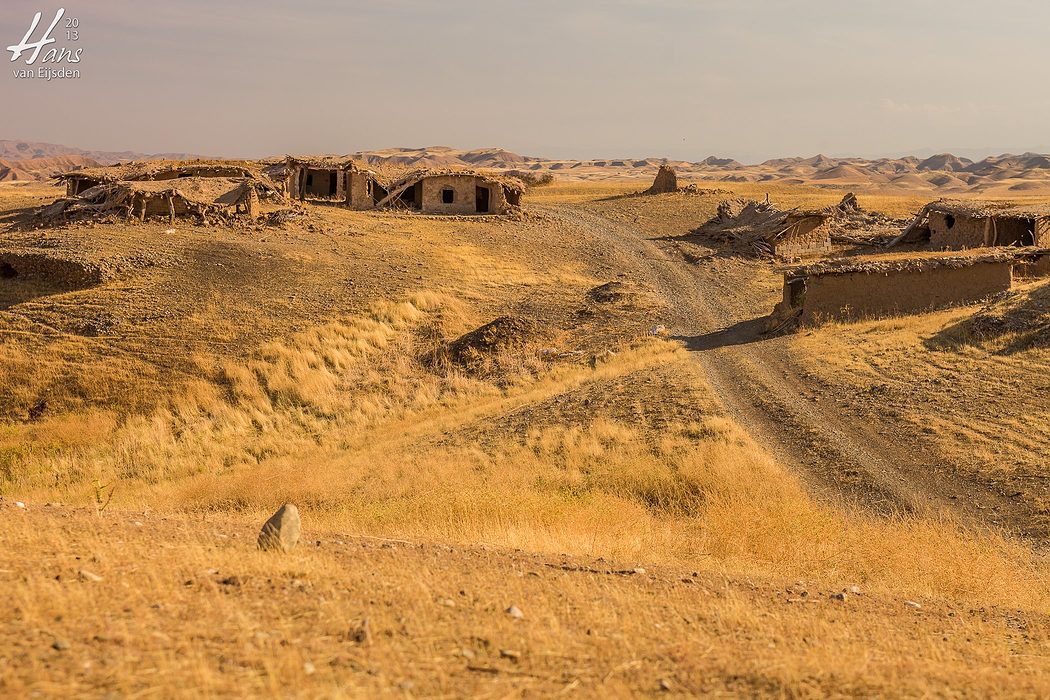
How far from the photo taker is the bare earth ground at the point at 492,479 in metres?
6.13

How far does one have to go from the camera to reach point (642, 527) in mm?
12070

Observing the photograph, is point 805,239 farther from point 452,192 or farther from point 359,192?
point 359,192

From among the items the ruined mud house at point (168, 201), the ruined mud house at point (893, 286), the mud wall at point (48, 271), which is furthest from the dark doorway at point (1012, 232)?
the mud wall at point (48, 271)

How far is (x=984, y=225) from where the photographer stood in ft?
94.8

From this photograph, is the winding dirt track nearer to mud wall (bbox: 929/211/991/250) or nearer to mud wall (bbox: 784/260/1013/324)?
mud wall (bbox: 784/260/1013/324)

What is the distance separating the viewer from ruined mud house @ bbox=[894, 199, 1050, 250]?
2806 centimetres

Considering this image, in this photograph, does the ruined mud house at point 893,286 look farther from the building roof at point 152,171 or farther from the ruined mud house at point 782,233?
the building roof at point 152,171

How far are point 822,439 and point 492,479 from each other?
5543mm

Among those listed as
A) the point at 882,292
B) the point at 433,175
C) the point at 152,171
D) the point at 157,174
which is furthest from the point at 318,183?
the point at 882,292

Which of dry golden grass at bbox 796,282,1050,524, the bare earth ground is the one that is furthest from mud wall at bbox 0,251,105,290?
dry golden grass at bbox 796,282,1050,524

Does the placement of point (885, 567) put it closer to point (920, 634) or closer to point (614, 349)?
point (920, 634)

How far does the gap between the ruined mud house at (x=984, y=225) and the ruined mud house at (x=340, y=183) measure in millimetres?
22369

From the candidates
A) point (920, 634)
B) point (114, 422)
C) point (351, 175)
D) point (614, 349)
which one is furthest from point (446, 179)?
point (920, 634)

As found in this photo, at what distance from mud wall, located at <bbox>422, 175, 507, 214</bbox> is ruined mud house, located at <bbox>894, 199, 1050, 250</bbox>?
17.0m
